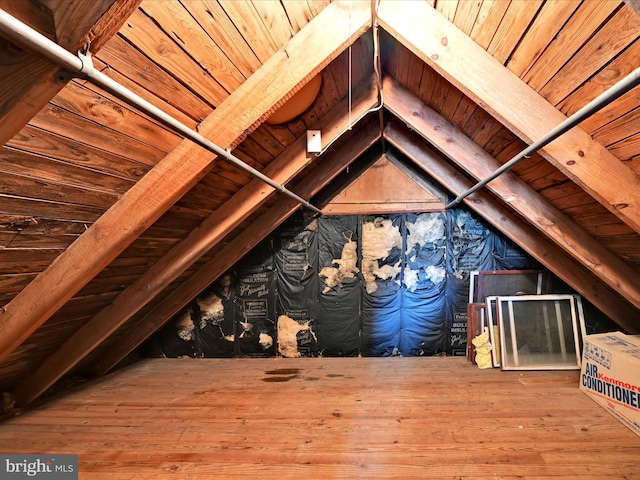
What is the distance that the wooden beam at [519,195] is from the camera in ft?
7.02

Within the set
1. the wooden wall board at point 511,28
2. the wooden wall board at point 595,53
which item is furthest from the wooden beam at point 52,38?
the wooden wall board at point 595,53

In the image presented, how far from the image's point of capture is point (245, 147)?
6.49 feet

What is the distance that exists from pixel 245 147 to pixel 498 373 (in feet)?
10.4

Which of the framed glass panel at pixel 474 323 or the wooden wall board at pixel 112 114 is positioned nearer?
the wooden wall board at pixel 112 114

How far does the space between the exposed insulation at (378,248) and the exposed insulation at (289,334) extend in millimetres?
934

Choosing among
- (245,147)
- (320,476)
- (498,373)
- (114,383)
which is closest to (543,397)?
(498,373)

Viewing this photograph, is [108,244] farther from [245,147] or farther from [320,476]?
[320,476]

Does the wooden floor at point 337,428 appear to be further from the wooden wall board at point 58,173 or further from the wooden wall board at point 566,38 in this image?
the wooden wall board at point 566,38

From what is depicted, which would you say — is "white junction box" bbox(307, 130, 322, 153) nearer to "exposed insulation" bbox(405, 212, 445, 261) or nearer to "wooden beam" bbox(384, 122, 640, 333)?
"wooden beam" bbox(384, 122, 640, 333)

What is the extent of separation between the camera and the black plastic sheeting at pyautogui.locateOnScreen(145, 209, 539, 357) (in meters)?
3.59

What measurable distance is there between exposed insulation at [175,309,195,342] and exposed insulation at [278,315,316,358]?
1110mm

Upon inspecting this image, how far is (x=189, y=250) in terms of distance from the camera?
2342 millimetres

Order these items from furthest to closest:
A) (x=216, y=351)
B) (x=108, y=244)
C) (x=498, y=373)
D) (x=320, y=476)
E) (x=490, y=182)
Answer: (x=216, y=351) < (x=498, y=373) < (x=490, y=182) < (x=320, y=476) < (x=108, y=244)

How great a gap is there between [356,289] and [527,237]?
183cm
